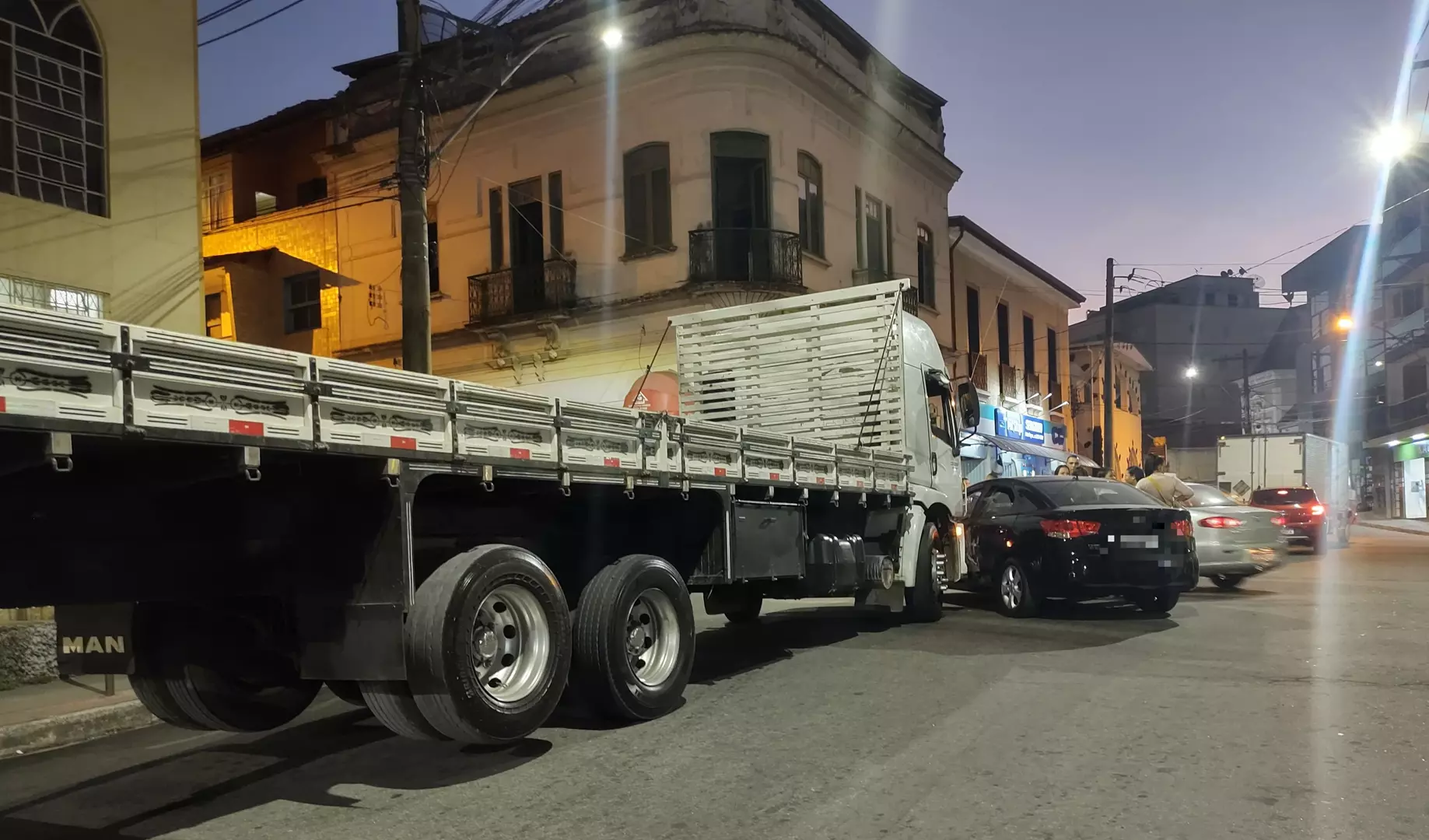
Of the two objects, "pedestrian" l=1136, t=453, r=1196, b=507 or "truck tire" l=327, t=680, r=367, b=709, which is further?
"pedestrian" l=1136, t=453, r=1196, b=507

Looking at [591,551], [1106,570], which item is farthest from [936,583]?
[591,551]

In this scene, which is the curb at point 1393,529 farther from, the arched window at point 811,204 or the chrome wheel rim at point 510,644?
the chrome wheel rim at point 510,644

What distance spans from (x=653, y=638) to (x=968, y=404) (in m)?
6.08

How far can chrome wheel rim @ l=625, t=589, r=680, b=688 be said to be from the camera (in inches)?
260

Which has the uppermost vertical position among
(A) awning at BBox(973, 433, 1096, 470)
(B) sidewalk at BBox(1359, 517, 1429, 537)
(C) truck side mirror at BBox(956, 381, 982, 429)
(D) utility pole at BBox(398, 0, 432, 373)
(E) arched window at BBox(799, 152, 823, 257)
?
(E) arched window at BBox(799, 152, 823, 257)

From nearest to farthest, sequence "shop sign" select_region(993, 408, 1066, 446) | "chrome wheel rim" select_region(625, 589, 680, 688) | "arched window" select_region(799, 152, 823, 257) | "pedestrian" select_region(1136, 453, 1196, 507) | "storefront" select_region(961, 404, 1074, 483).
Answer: "chrome wheel rim" select_region(625, 589, 680, 688)
"pedestrian" select_region(1136, 453, 1196, 507)
"arched window" select_region(799, 152, 823, 257)
"storefront" select_region(961, 404, 1074, 483)
"shop sign" select_region(993, 408, 1066, 446)

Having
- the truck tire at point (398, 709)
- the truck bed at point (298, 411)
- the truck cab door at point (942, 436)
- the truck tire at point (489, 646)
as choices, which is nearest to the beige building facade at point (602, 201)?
the truck cab door at point (942, 436)

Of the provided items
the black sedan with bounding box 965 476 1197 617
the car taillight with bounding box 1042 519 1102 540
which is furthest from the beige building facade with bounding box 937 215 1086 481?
the car taillight with bounding box 1042 519 1102 540

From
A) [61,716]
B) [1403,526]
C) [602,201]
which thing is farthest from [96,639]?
[1403,526]

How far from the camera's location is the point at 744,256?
1886 centimetres

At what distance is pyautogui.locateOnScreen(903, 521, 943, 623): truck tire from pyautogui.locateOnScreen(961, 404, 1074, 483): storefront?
1362cm

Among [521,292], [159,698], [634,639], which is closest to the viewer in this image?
[159,698]

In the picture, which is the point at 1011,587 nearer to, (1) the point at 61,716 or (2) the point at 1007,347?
(1) the point at 61,716

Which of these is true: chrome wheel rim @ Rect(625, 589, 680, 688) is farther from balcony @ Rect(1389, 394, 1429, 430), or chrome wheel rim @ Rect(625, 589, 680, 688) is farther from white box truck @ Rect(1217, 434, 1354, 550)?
balcony @ Rect(1389, 394, 1429, 430)
